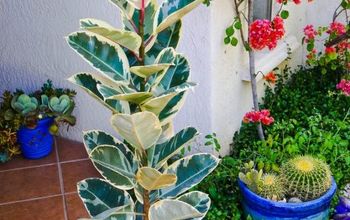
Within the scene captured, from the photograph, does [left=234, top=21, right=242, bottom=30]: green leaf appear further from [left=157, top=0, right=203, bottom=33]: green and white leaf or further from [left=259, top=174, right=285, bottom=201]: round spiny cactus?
[left=157, top=0, right=203, bottom=33]: green and white leaf

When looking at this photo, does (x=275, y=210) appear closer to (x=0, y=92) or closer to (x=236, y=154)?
(x=236, y=154)

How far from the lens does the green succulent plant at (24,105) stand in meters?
3.16

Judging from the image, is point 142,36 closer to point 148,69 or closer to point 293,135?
point 148,69

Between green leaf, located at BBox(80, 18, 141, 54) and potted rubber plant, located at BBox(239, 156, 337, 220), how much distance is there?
1240mm

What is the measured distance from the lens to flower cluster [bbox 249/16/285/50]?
108 inches

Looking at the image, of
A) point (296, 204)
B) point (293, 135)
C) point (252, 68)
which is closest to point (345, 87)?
point (293, 135)

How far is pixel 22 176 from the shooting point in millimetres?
3162

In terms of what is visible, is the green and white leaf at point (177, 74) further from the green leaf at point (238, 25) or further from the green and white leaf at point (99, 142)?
the green leaf at point (238, 25)

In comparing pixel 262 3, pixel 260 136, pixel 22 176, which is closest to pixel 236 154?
pixel 260 136

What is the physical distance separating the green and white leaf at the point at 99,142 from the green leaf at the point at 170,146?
0.07 meters

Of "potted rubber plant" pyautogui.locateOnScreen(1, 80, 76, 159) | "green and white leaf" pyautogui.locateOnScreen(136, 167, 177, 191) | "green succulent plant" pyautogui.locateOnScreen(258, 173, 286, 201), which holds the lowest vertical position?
"green succulent plant" pyautogui.locateOnScreen(258, 173, 286, 201)

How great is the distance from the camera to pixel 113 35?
53.4 inches

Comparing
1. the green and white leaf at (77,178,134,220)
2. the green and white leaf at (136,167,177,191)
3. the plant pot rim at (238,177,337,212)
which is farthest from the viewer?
the plant pot rim at (238,177,337,212)

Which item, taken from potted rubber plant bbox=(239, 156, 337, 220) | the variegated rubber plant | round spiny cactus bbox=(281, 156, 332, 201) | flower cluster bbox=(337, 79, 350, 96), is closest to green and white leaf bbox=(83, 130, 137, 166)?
the variegated rubber plant
